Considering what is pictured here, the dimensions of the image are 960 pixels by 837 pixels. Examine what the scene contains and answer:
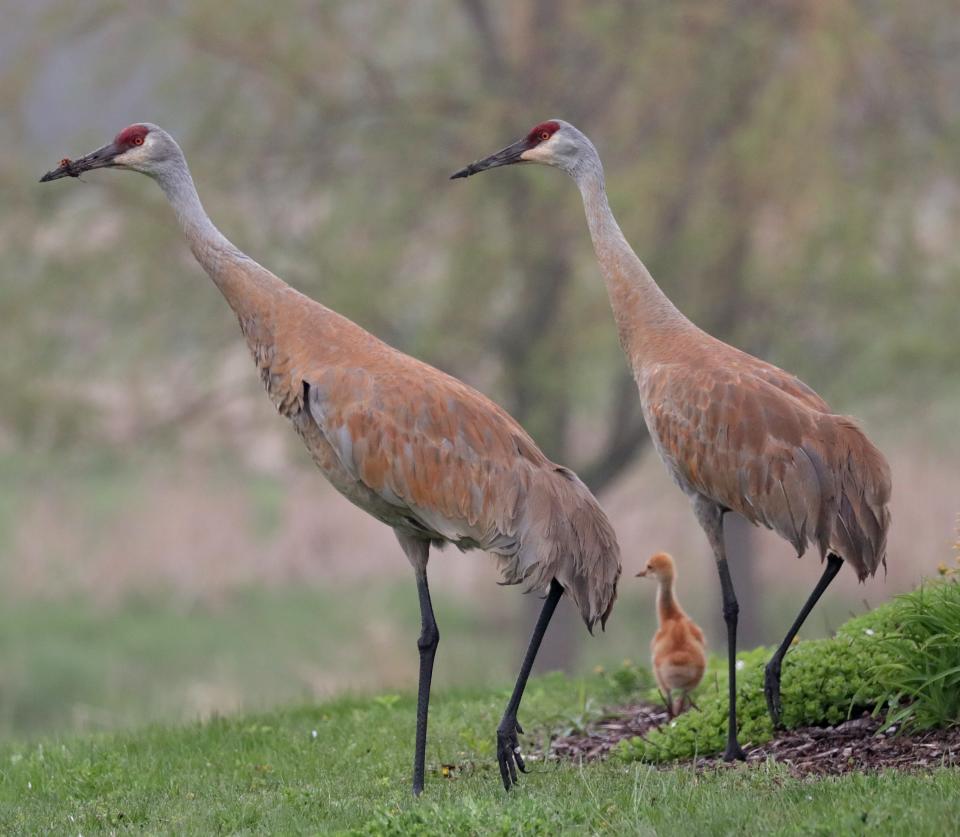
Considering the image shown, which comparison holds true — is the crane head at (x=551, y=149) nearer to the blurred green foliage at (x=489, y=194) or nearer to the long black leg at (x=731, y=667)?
the long black leg at (x=731, y=667)

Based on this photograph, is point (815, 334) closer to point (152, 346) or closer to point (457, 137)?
point (457, 137)

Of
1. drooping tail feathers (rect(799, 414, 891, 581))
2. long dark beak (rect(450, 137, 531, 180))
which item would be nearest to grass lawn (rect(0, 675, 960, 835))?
drooping tail feathers (rect(799, 414, 891, 581))

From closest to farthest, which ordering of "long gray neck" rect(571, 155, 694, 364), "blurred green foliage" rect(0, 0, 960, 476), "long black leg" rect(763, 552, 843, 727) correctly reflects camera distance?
"long black leg" rect(763, 552, 843, 727) → "long gray neck" rect(571, 155, 694, 364) → "blurred green foliage" rect(0, 0, 960, 476)

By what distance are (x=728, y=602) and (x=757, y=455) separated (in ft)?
2.31

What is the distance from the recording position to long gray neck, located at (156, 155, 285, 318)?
256 inches

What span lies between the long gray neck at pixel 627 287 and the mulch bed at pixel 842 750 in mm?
1811

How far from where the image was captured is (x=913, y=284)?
13008 mm

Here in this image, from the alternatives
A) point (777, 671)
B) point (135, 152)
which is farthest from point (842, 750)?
point (135, 152)

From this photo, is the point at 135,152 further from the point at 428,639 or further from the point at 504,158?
the point at 428,639

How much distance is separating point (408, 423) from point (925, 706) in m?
2.30

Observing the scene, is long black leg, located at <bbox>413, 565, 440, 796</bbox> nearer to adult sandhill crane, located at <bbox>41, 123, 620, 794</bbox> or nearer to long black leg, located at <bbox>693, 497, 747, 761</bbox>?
adult sandhill crane, located at <bbox>41, 123, 620, 794</bbox>

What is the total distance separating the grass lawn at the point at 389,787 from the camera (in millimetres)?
4879

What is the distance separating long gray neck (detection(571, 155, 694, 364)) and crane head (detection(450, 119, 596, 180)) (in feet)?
0.17

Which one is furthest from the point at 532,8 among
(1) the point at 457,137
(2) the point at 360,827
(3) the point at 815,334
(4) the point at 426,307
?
(2) the point at 360,827
